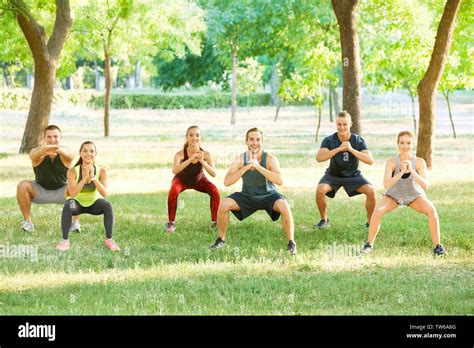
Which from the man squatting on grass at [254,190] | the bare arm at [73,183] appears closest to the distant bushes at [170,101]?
the bare arm at [73,183]

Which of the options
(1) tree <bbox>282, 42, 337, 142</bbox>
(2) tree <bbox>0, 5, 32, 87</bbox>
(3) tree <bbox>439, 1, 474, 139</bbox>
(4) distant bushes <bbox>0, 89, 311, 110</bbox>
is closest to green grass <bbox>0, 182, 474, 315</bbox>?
(2) tree <bbox>0, 5, 32, 87</bbox>

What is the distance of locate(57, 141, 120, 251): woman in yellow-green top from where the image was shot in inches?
419

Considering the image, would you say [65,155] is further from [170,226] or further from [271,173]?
[271,173]

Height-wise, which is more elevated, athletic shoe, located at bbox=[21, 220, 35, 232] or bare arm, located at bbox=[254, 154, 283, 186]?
bare arm, located at bbox=[254, 154, 283, 186]

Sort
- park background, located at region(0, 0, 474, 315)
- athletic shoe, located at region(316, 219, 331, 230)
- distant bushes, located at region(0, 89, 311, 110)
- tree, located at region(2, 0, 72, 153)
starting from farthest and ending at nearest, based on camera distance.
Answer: distant bushes, located at region(0, 89, 311, 110)
tree, located at region(2, 0, 72, 153)
athletic shoe, located at region(316, 219, 331, 230)
park background, located at region(0, 0, 474, 315)

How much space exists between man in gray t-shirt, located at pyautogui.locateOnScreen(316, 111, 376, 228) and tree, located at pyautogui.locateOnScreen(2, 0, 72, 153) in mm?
12409

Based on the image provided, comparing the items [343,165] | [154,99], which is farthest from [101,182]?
[154,99]

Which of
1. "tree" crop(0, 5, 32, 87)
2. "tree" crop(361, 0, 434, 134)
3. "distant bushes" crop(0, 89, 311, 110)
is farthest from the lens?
"distant bushes" crop(0, 89, 311, 110)

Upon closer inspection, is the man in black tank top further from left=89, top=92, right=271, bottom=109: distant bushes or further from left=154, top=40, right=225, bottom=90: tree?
left=154, top=40, right=225, bottom=90: tree

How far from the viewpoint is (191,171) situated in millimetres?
12312

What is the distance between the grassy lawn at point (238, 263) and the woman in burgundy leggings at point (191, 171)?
31 cm

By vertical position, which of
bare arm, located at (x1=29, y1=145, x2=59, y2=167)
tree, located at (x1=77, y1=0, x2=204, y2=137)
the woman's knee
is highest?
tree, located at (x1=77, y1=0, x2=204, y2=137)

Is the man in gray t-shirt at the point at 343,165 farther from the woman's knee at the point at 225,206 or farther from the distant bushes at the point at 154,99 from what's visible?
the distant bushes at the point at 154,99

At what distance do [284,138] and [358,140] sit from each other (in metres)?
21.5
